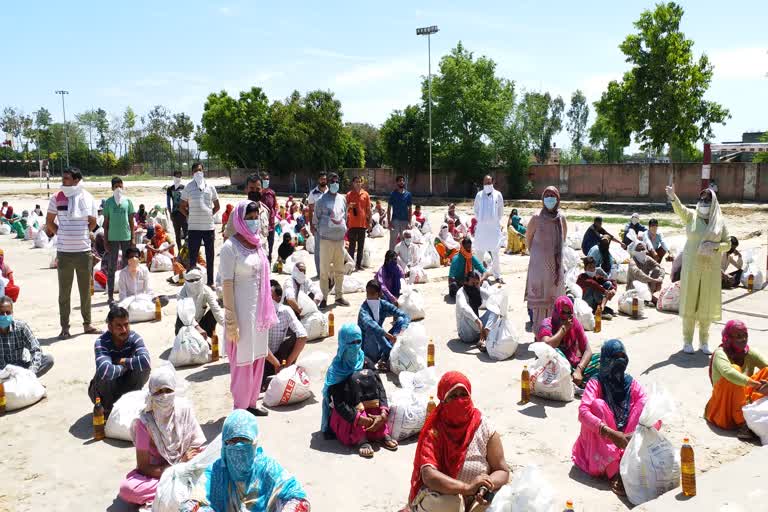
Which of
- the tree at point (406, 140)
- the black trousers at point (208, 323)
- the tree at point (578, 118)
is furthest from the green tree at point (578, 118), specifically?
the black trousers at point (208, 323)

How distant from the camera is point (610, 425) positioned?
4230 millimetres

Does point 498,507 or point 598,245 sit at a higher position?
point 598,245

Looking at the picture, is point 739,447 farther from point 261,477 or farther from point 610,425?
point 261,477

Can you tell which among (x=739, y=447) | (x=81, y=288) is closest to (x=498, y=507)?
(x=739, y=447)

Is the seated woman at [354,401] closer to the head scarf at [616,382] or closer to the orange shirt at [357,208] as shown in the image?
the head scarf at [616,382]

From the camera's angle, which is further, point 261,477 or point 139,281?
point 139,281

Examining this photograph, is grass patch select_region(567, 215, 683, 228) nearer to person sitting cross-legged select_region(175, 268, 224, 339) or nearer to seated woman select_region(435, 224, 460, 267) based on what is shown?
seated woman select_region(435, 224, 460, 267)

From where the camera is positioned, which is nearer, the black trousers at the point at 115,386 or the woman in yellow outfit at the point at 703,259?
the black trousers at the point at 115,386

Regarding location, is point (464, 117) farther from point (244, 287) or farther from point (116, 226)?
point (244, 287)

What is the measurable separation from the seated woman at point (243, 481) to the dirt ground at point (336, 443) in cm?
73

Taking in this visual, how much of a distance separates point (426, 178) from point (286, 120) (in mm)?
10219

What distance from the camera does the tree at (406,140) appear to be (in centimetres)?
3800

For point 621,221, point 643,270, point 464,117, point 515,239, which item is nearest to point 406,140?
point 464,117

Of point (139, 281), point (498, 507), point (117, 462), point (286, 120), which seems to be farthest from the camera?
point (286, 120)
